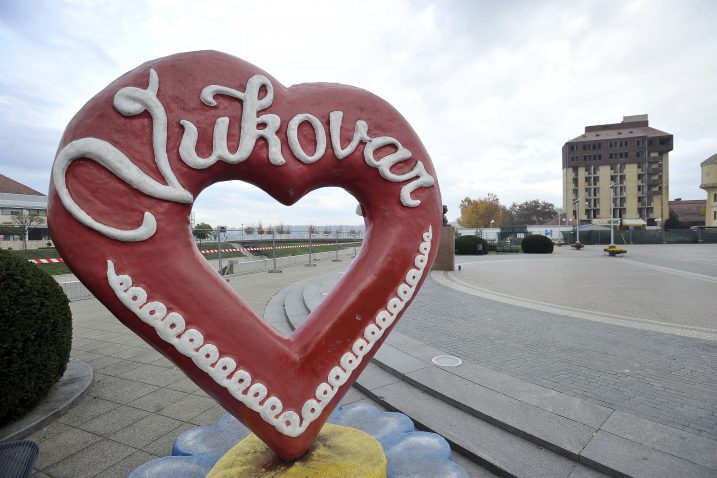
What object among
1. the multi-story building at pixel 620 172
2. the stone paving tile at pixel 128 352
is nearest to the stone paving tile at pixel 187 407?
the stone paving tile at pixel 128 352

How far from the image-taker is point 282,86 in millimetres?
2004

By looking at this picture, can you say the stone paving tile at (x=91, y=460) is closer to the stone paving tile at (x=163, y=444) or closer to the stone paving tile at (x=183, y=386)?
the stone paving tile at (x=163, y=444)

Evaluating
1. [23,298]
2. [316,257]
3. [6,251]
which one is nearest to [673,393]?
[23,298]

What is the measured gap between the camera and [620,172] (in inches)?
2598

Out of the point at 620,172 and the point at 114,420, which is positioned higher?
the point at 620,172

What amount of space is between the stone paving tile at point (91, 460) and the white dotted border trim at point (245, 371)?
1814 mm

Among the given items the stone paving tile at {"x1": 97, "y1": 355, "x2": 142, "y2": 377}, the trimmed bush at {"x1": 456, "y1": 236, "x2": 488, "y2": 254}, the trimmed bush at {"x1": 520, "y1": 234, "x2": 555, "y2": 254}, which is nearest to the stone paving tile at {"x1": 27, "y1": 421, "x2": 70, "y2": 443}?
the stone paving tile at {"x1": 97, "y1": 355, "x2": 142, "y2": 377}

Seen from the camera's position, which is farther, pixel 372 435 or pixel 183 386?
pixel 183 386

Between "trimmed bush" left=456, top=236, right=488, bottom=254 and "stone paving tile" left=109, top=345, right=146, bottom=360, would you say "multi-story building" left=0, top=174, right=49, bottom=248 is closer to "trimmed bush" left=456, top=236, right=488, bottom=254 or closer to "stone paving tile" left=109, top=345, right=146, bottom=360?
"trimmed bush" left=456, top=236, right=488, bottom=254

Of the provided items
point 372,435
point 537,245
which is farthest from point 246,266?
point 537,245

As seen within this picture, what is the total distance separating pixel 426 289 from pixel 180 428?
7.68 m

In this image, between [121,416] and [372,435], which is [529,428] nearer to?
[372,435]

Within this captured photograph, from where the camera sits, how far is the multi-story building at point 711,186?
57.5 m

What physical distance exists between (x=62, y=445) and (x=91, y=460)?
0.44 m
